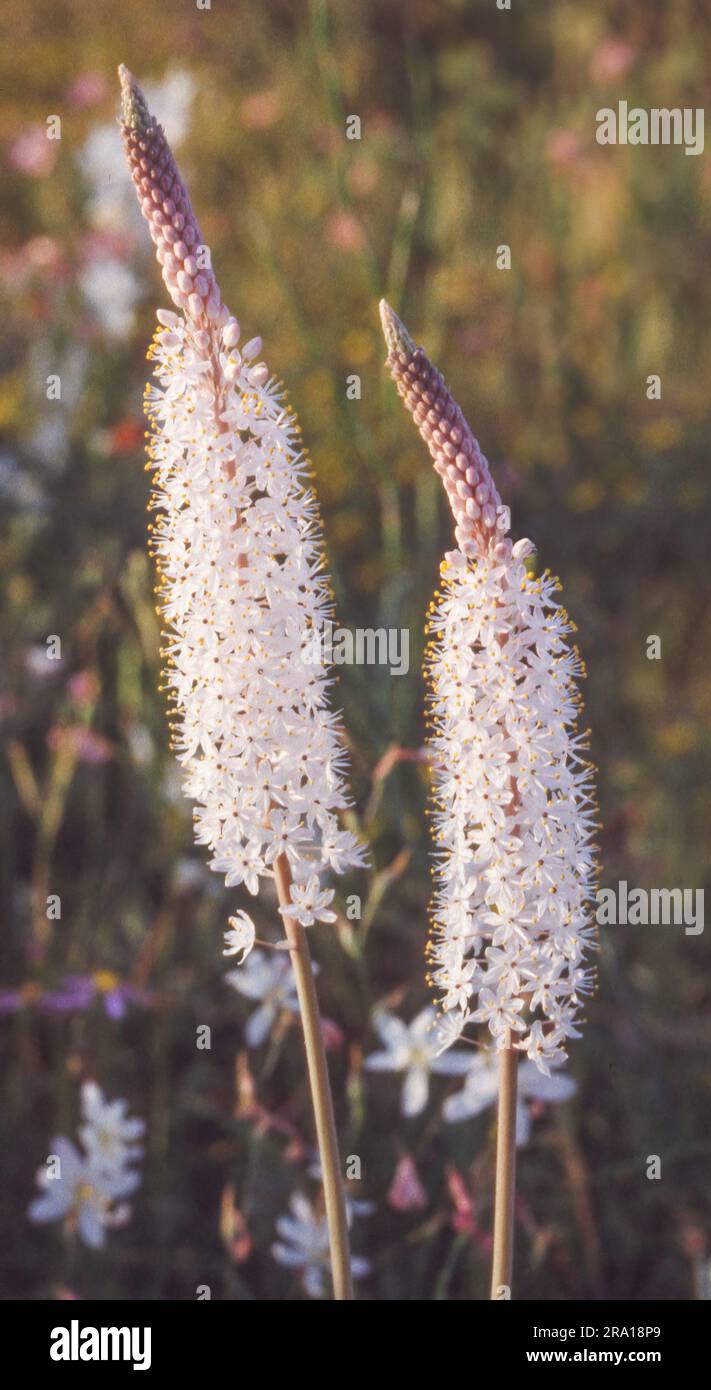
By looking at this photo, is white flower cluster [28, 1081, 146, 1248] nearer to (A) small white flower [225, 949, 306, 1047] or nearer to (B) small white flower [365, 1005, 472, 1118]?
(A) small white flower [225, 949, 306, 1047]

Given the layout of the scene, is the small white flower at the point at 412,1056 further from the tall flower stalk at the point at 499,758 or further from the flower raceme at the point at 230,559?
the flower raceme at the point at 230,559

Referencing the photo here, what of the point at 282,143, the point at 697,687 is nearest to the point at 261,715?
the point at 697,687

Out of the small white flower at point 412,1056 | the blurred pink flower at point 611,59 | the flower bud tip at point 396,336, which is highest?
the blurred pink flower at point 611,59

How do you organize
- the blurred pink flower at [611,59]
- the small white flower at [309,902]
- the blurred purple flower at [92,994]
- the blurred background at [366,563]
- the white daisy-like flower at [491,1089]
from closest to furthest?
the small white flower at [309,902], the white daisy-like flower at [491,1089], the blurred purple flower at [92,994], the blurred background at [366,563], the blurred pink flower at [611,59]

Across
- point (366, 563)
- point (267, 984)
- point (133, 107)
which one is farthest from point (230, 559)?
point (366, 563)

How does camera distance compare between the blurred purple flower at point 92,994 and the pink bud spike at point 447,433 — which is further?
the blurred purple flower at point 92,994

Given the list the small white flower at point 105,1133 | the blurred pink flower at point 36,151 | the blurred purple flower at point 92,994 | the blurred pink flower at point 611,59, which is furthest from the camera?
the blurred pink flower at point 611,59

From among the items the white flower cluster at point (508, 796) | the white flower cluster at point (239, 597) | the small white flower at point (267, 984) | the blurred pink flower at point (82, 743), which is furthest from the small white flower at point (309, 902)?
the blurred pink flower at point (82, 743)
